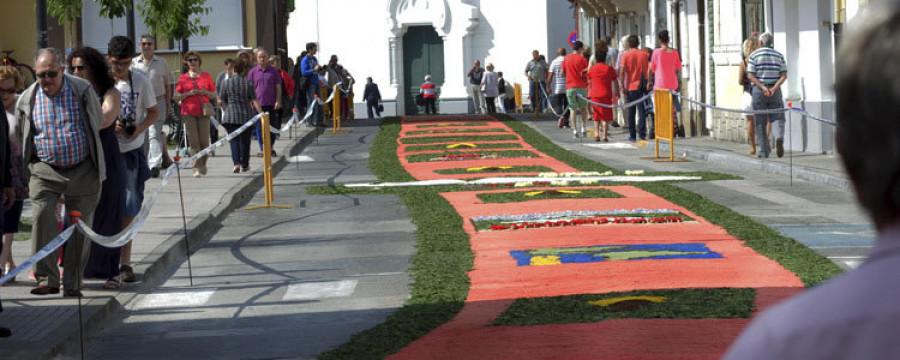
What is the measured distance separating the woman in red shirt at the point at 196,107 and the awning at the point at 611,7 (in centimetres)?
1887

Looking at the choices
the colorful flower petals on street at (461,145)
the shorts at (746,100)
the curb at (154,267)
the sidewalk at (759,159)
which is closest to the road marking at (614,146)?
the sidewalk at (759,159)

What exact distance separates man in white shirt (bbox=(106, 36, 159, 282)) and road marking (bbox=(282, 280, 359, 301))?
1154 millimetres

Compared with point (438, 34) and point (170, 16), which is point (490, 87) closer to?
point (438, 34)

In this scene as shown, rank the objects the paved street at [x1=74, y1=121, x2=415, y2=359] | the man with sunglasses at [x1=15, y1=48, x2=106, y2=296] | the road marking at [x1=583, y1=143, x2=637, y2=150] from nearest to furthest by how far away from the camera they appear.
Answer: the paved street at [x1=74, y1=121, x2=415, y2=359] < the man with sunglasses at [x1=15, y1=48, x2=106, y2=296] < the road marking at [x1=583, y1=143, x2=637, y2=150]

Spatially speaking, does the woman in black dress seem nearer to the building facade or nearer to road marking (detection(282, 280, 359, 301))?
road marking (detection(282, 280, 359, 301))

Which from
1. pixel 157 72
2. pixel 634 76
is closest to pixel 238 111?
pixel 157 72

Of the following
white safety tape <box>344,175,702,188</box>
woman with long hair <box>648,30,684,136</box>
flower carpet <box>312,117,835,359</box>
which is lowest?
flower carpet <box>312,117,835,359</box>

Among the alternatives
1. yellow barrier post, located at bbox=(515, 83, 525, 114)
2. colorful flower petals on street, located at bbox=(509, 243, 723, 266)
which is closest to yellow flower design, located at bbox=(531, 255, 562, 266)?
colorful flower petals on street, located at bbox=(509, 243, 723, 266)

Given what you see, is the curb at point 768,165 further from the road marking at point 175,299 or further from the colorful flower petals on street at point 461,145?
the road marking at point 175,299

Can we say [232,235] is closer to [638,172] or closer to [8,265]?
[8,265]

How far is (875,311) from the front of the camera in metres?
1.64

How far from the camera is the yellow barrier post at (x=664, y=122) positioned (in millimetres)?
22625

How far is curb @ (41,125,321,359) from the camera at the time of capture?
320 inches

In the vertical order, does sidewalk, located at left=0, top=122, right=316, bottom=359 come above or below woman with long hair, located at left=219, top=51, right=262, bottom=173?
below
